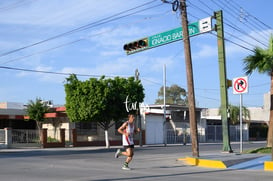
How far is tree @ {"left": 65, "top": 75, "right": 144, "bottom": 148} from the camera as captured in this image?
101ft

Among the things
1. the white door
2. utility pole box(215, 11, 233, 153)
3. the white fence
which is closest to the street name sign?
utility pole box(215, 11, 233, 153)

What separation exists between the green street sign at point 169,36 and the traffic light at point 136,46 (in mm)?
255

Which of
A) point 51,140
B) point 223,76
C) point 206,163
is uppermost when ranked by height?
point 223,76

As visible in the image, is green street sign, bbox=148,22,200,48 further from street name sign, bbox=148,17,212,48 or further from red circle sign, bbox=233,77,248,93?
red circle sign, bbox=233,77,248,93

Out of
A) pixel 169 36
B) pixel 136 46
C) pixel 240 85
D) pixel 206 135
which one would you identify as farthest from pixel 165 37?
pixel 206 135

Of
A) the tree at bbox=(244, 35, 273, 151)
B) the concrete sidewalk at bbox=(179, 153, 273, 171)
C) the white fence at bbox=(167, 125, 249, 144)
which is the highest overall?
the tree at bbox=(244, 35, 273, 151)

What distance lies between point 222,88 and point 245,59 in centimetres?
182

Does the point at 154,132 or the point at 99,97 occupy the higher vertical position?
the point at 99,97

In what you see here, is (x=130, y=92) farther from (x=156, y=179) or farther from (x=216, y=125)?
(x=216, y=125)

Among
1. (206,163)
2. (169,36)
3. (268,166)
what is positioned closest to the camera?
(268,166)

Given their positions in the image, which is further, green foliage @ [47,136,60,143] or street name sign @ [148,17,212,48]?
green foliage @ [47,136,60,143]

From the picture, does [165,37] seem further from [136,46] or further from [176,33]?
[136,46]

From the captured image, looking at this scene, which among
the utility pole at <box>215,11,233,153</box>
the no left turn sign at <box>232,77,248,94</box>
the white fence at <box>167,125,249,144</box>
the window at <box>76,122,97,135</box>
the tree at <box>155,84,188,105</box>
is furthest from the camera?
the tree at <box>155,84,188,105</box>

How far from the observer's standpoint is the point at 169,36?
1834 centimetres
